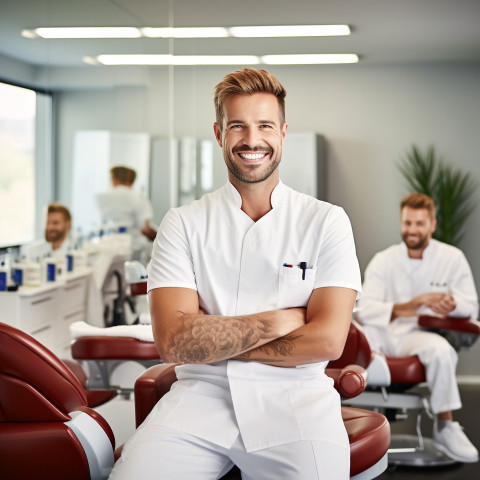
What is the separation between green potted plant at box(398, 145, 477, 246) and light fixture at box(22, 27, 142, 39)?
2.71 m

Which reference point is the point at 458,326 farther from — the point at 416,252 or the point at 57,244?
the point at 57,244

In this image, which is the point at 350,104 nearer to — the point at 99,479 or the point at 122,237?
the point at 122,237

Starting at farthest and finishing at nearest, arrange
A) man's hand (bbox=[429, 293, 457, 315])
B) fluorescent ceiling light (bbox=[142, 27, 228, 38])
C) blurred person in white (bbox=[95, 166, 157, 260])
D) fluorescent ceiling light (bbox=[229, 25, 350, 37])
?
fluorescent ceiling light (bbox=[229, 25, 350, 37]) → fluorescent ceiling light (bbox=[142, 27, 228, 38]) → blurred person in white (bbox=[95, 166, 157, 260]) → man's hand (bbox=[429, 293, 457, 315])

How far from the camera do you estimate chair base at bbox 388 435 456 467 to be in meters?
3.68

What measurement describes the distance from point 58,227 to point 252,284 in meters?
3.07

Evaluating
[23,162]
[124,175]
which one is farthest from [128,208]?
[23,162]

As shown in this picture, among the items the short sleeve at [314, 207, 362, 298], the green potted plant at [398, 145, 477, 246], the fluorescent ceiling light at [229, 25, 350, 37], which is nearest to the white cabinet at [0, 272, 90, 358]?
the fluorescent ceiling light at [229, 25, 350, 37]

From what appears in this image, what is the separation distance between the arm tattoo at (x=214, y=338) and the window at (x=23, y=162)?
2.82m

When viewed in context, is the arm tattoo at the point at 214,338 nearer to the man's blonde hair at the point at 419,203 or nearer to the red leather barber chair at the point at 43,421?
the red leather barber chair at the point at 43,421

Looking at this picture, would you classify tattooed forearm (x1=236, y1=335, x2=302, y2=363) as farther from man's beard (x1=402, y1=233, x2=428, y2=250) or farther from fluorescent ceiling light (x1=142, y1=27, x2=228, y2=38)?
fluorescent ceiling light (x1=142, y1=27, x2=228, y2=38)

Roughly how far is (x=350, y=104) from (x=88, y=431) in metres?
5.22

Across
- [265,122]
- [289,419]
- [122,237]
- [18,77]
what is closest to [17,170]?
[18,77]

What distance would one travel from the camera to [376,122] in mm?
6316

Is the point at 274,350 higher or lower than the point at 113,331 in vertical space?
higher
